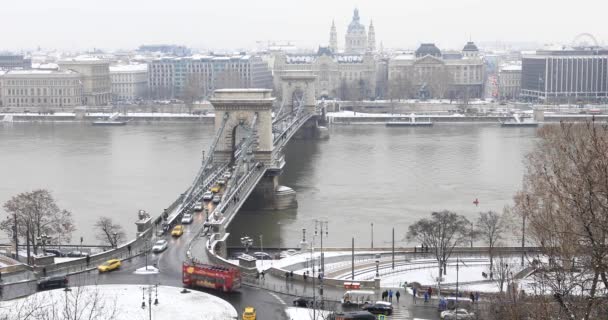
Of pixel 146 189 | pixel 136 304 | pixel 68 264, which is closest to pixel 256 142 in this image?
pixel 146 189

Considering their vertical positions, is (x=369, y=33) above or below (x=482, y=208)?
above

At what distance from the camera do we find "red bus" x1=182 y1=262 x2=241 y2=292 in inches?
513

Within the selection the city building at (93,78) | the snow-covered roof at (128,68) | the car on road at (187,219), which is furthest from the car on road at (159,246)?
the snow-covered roof at (128,68)

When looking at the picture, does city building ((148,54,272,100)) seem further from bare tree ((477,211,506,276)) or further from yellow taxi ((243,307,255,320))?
yellow taxi ((243,307,255,320))

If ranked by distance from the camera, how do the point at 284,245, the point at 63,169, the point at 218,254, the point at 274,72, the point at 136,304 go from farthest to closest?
the point at 274,72, the point at 63,169, the point at 284,245, the point at 218,254, the point at 136,304

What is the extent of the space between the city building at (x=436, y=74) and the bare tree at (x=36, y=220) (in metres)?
41.4

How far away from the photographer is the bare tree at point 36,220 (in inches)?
685

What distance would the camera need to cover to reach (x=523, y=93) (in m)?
64.4

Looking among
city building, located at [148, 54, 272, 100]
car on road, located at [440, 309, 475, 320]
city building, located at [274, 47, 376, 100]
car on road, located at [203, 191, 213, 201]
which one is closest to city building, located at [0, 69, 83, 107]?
city building, located at [148, 54, 272, 100]

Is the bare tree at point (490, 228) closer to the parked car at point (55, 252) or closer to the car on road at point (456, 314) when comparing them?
the car on road at point (456, 314)

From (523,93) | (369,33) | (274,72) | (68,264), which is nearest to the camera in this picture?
(68,264)

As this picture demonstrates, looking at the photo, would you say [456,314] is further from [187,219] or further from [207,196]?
[207,196]

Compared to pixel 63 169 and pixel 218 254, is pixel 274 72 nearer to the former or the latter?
pixel 63 169

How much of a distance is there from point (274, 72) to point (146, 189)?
44.2 meters
